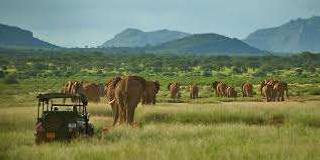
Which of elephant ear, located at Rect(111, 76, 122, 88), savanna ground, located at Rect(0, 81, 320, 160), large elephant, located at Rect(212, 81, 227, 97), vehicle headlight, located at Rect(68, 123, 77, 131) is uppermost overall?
elephant ear, located at Rect(111, 76, 122, 88)

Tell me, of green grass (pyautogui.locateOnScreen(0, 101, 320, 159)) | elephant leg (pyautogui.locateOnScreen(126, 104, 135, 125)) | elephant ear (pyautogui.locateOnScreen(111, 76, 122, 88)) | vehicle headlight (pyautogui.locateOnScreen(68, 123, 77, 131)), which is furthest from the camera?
elephant ear (pyautogui.locateOnScreen(111, 76, 122, 88))

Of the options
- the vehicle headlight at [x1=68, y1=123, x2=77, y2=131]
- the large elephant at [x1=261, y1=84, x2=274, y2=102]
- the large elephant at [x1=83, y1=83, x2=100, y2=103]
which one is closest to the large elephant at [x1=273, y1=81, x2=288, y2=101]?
the large elephant at [x1=261, y1=84, x2=274, y2=102]

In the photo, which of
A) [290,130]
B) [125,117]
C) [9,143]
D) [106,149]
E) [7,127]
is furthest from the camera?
[125,117]

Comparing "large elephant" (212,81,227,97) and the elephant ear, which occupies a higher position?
the elephant ear

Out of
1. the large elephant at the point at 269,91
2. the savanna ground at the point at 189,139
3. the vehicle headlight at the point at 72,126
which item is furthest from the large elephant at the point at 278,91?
the vehicle headlight at the point at 72,126

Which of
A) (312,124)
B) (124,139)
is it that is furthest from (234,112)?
(124,139)

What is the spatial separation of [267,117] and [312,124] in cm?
255

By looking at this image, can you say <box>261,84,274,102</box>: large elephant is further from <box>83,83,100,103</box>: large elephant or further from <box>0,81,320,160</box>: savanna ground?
<box>0,81,320,160</box>: savanna ground

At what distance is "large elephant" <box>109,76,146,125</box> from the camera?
30062mm

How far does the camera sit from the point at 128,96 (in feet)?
98.8

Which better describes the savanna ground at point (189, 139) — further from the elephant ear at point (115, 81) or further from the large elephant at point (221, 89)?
the large elephant at point (221, 89)

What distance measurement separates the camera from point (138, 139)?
69.3 feet

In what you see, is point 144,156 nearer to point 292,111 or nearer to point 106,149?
point 106,149

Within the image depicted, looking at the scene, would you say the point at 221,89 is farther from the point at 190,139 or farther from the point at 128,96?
the point at 190,139
